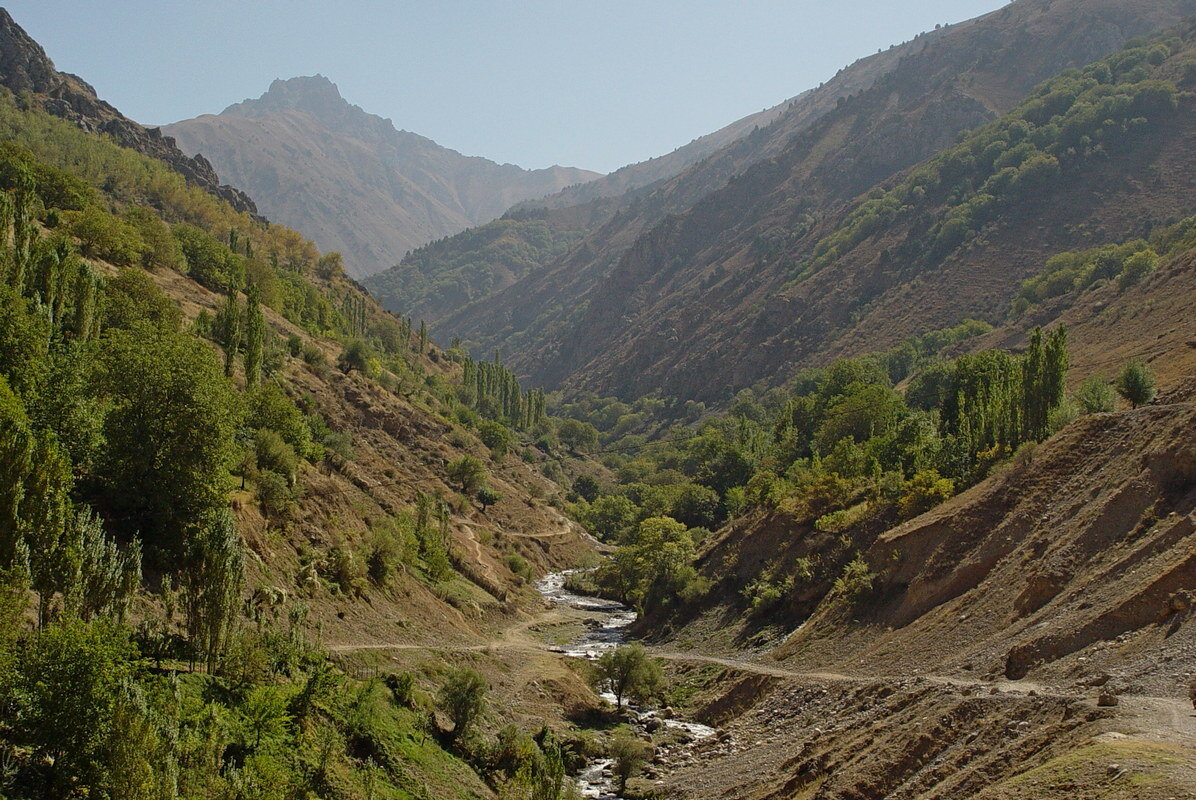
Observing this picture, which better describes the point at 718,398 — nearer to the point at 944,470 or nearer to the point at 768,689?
the point at 944,470

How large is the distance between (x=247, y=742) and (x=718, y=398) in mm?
150645

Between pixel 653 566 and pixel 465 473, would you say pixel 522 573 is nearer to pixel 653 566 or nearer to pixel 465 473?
pixel 465 473

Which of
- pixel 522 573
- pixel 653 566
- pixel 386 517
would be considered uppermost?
pixel 386 517

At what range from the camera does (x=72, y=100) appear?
11556 centimetres

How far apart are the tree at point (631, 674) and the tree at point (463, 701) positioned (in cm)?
953

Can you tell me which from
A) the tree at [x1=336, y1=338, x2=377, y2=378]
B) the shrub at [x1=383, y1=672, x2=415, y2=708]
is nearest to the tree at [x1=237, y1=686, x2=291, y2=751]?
the shrub at [x1=383, y1=672, x2=415, y2=708]

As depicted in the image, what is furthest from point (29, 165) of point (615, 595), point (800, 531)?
point (800, 531)

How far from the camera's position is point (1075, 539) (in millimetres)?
33000

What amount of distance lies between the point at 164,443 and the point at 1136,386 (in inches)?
1675

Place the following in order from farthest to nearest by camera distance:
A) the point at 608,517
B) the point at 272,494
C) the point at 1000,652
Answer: the point at 608,517 < the point at 272,494 < the point at 1000,652

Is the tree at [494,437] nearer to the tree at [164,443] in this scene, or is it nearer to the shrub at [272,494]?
the shrub at [272,494]

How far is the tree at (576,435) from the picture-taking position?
147000 mm

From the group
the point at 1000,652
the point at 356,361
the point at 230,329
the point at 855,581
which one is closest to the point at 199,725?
the point at 1000,652

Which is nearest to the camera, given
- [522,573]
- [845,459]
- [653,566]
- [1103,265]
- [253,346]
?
[253,346]
